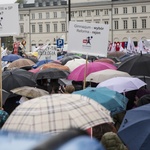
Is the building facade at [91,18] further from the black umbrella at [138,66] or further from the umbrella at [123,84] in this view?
the umbrella at [123,84]

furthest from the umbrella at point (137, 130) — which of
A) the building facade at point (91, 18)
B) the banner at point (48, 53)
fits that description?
the building facade at point (91, 18)

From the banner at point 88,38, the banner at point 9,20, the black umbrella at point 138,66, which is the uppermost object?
the banner at point 9,20

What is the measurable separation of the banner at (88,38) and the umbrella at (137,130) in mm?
2935

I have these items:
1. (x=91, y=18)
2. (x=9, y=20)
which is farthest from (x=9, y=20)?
(x=91, y=18)

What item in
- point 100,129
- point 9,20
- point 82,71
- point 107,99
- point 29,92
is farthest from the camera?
point 82,71

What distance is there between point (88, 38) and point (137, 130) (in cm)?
322

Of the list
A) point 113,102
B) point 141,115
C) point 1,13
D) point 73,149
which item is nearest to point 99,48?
point 1,13

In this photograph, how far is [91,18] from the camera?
67750mm

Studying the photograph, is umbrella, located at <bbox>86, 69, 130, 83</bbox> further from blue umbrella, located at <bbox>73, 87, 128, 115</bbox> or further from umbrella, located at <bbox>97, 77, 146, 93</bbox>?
blue umbrella, located at <bbox>73, 87, 128, 115</bbox>

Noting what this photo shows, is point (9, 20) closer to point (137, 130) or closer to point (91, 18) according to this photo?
Result: point (137, 130)

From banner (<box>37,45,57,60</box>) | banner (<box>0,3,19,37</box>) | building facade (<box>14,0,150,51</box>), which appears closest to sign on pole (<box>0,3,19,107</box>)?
banner (<box>0,3,19,37</box>)

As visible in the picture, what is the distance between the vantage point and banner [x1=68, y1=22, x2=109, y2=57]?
6.09m

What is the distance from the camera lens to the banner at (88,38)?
240 inches

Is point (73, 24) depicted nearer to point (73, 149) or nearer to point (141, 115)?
point (141, 115)
